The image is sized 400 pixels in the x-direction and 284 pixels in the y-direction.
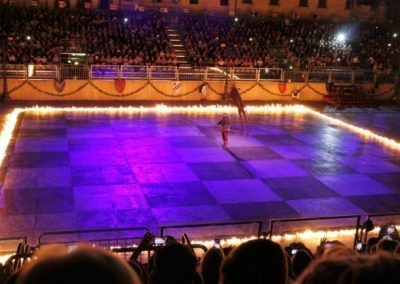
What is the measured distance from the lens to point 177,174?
1544cm

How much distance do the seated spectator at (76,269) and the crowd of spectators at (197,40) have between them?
26.7m

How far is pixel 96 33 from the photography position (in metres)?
31.7

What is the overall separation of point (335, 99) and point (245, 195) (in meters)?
17.1

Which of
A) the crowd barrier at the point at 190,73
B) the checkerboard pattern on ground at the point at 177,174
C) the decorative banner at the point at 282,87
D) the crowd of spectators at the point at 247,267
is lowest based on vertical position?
the checkerboard pattern on ground at the point at 177,174

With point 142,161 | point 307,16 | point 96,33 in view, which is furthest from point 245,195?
point 307,16

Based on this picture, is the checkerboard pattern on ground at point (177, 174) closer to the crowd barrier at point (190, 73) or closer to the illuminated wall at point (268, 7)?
the crowd barrier at point (190, 73)

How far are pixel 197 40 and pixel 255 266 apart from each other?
32.3m

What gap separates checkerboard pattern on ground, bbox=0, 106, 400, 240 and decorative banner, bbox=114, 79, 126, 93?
15.3 feet

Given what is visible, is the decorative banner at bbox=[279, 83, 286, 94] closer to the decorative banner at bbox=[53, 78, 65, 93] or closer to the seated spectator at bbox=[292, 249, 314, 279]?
the decorative banner at bbox=[53, 78, 65, 93]

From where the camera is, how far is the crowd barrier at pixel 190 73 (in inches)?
1027

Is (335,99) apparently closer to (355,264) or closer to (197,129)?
(197,129)

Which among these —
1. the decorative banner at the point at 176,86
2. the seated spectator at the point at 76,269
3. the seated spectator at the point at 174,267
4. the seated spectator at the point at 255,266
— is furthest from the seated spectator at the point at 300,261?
the decorative banner at the point at 176,86

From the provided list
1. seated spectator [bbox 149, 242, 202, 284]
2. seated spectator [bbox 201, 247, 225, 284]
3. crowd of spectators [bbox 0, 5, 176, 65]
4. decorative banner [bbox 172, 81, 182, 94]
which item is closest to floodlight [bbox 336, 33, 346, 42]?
crowd of spectators [bbox 0, 5, 176, 65]

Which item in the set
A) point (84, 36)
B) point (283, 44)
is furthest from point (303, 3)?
point (84, 36)
